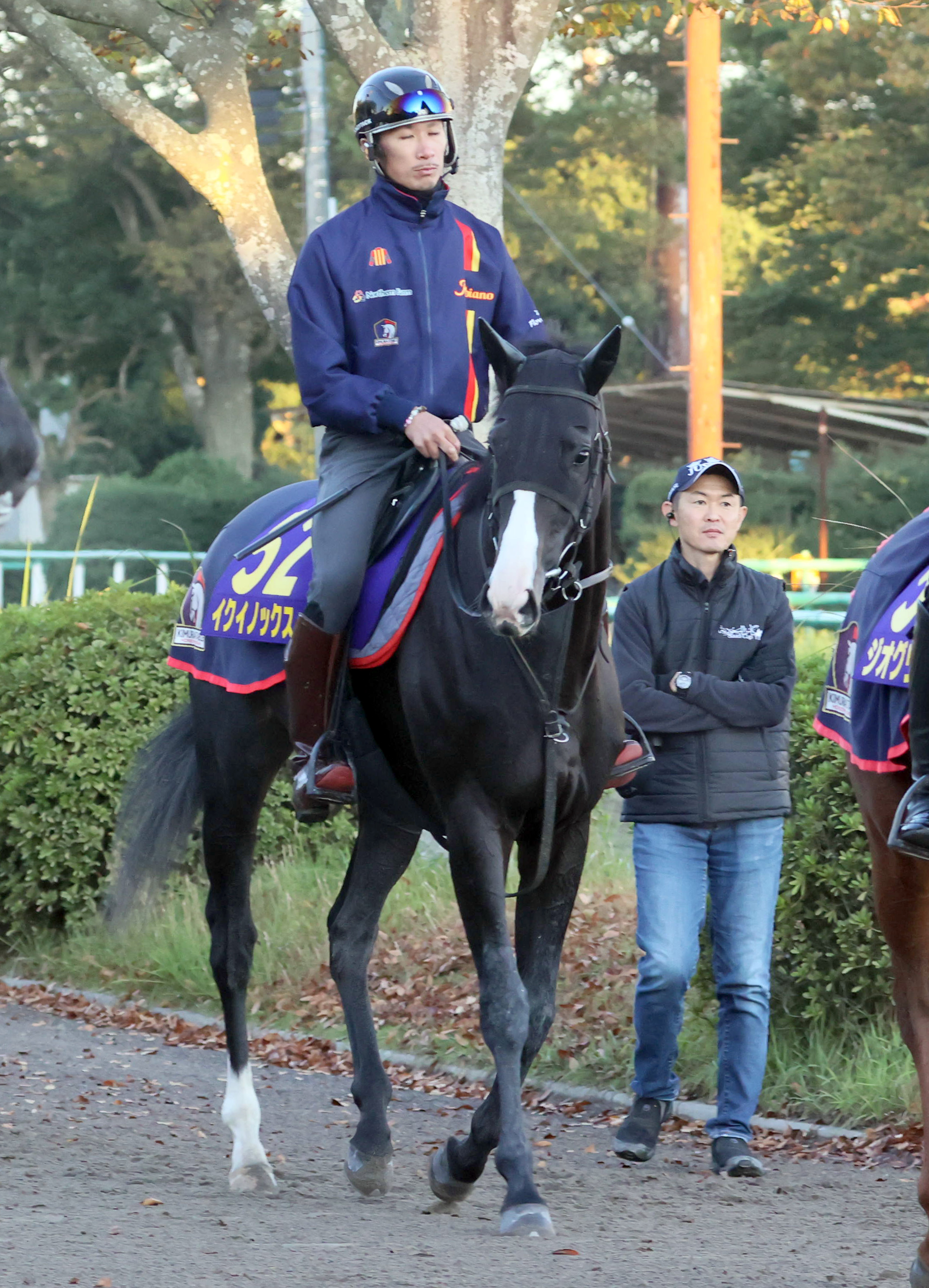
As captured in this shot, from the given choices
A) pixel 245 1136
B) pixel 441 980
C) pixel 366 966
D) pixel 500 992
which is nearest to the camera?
pixel 500 992

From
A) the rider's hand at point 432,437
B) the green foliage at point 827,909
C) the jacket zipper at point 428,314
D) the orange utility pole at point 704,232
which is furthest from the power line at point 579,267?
the rider's hand at point 432,437

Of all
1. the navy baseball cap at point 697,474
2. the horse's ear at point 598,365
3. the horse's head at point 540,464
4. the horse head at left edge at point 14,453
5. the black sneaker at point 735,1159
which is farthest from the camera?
the navy baseball cap at point 697,474

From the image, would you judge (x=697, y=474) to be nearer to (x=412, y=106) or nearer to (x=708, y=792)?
(x=708, y=792)

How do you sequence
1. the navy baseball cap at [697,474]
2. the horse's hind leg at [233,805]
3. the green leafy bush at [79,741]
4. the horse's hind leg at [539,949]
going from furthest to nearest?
the green leafy bush at [79,741], the horse's hind leg at [233,805], the navy baseball cap at [697,474], the horse's hind leg at [539,949]

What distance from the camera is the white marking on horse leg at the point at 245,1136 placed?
5441 mm

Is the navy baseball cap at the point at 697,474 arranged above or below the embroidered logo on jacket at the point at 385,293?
below

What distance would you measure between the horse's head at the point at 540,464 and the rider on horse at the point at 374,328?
2.02 feet

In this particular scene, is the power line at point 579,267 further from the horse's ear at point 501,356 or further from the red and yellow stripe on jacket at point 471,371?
the horse's ear at point 501,356

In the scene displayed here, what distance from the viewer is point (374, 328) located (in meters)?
5.35

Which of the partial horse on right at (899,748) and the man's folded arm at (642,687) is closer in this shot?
the partial horse on right at (899,748)

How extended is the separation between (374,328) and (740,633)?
5.35 feet

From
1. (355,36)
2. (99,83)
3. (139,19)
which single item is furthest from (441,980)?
(139,19)

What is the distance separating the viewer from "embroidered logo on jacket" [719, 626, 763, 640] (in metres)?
5.88

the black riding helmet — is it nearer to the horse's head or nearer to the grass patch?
the horse's head
